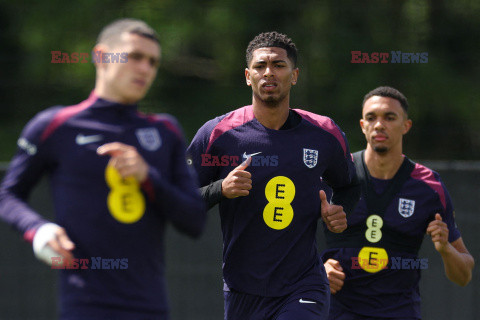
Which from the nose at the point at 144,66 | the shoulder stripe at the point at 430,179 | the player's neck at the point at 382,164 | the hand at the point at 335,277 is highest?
the nose at the point at 144,66

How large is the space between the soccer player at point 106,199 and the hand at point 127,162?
2cm

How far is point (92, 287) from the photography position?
3.29 m

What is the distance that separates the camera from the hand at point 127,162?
3141mm

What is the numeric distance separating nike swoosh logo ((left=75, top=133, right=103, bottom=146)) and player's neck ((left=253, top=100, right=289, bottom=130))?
202 cm

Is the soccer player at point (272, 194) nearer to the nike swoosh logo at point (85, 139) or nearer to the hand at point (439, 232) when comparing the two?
the hand at point (439, 232)

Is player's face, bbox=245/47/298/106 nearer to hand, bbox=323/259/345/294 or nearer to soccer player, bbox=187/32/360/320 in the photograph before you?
soccer player, bbox=187/32/360/320

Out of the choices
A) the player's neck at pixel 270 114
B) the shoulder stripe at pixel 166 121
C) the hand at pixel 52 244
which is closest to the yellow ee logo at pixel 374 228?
the player's neck at pixel 270 114

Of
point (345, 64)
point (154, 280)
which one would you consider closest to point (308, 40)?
point (345, 64)

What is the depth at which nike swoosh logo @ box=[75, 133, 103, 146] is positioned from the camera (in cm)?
333

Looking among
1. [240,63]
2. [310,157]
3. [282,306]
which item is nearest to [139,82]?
[310,157]

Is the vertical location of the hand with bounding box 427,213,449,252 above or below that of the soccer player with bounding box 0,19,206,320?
below

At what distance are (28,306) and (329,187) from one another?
12.0 ft
